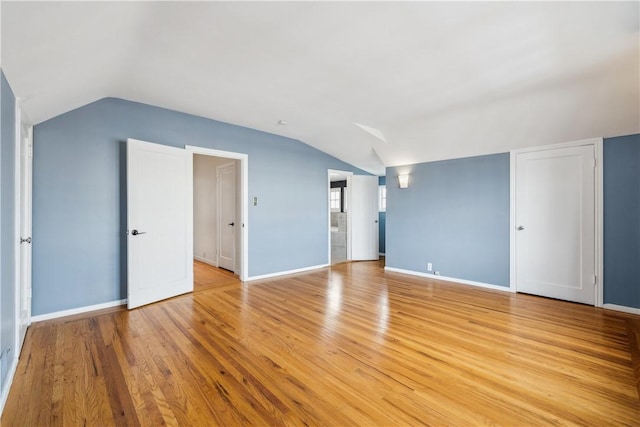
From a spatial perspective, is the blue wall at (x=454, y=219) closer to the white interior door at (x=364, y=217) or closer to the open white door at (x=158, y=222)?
the white interior door at (x=364, y=217)

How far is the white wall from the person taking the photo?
20.2ft

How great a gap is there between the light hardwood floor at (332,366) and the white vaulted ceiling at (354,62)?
6.92 feet

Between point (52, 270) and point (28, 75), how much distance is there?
2.18m

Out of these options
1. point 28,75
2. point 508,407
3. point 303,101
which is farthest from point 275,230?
point 508,407

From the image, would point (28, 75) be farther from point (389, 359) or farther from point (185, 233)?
point (389, 359)

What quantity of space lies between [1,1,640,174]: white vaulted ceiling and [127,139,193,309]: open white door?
80 cm

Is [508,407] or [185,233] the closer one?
[508,407]

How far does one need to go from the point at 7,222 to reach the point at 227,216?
3.74 meters

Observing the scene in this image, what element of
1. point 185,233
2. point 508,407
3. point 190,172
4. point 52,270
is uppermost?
point 190,172

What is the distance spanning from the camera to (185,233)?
3.99 metres

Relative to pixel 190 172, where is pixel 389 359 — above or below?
below

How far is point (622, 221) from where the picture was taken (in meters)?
3.36

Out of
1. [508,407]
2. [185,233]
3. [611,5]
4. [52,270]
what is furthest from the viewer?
[185,233]

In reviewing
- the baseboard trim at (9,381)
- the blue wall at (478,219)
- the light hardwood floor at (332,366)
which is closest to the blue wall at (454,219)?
the blue wall at (478,219)
